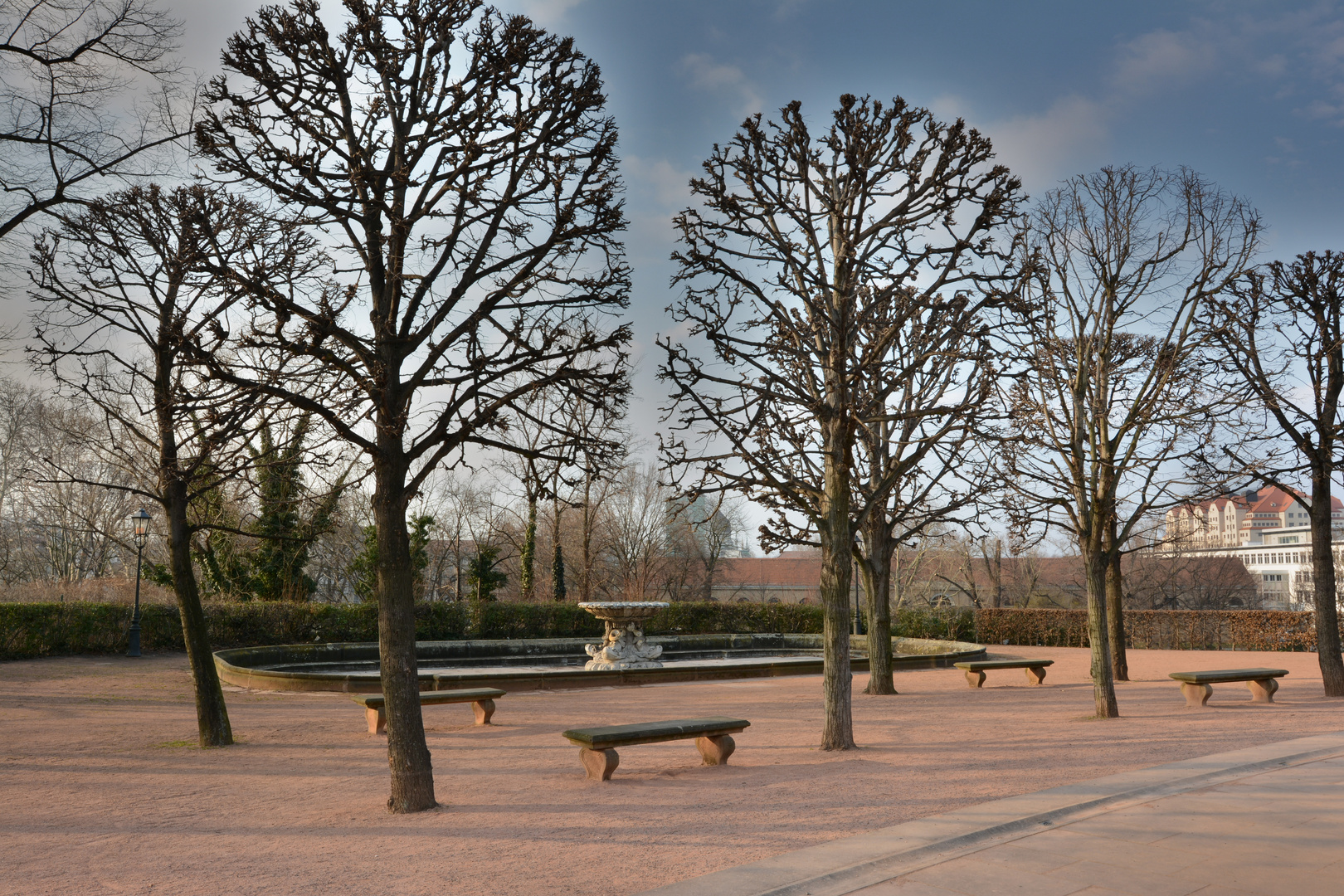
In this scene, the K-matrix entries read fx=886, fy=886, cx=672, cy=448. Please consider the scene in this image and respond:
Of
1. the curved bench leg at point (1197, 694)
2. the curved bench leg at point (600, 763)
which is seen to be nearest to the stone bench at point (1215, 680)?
the curved bench leg at point (1197, 694)

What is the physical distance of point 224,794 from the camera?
7.55 metres

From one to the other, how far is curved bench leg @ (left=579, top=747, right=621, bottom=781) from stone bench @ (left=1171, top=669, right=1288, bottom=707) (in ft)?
28.4

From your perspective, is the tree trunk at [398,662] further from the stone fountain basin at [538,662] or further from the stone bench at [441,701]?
the stone fountain basin at [538,662]

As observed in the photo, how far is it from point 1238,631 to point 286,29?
1113 inches

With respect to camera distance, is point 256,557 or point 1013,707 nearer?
point 1013,707

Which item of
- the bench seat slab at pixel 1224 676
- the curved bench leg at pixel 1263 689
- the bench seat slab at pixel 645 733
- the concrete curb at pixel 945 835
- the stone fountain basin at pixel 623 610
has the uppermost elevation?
the stone fountain basin at pixel 623 610

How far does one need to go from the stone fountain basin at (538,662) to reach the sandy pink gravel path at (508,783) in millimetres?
1427

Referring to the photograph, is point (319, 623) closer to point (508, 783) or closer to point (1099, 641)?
point (508, 783)

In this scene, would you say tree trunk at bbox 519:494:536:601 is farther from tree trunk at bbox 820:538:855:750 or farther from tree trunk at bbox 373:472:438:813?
tree trunk at bbox 373:472:438:813

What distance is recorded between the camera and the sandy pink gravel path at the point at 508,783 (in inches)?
211

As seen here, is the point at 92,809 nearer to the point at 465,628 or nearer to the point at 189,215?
the point at 189,215

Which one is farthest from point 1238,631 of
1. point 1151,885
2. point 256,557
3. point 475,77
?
point 256,557

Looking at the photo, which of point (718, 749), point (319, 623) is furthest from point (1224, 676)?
A: point (319, 623)

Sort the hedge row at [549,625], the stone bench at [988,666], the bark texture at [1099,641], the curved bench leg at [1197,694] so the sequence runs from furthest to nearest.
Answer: the hedge row at [549,625]
the stone bench at [988,666]
the curved bench leg at [1197,694]
the bark texture at [1099,641]
